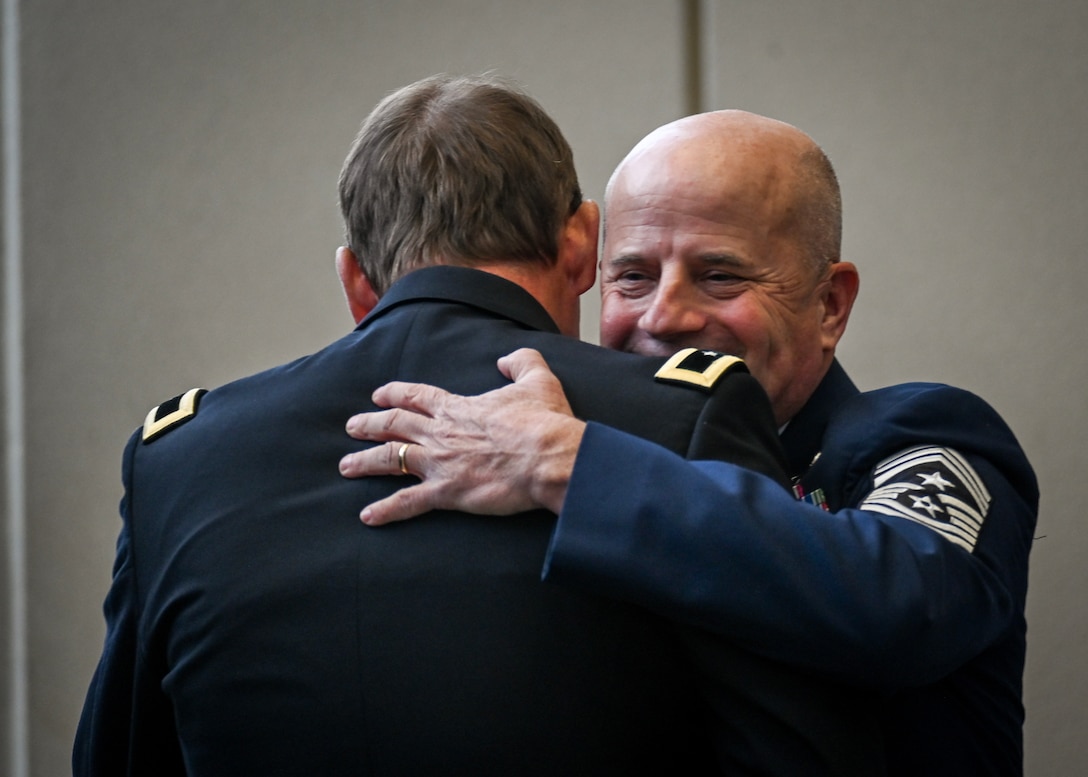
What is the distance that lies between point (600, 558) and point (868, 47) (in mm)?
2270

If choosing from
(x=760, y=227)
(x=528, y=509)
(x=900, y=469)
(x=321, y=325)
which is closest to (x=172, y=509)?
(x=528, y=509)

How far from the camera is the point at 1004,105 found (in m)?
2.90

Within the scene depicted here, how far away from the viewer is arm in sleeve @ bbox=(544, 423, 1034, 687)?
1.06m

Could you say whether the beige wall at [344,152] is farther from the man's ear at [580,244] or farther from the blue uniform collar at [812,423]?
the man's ear at [580,244]

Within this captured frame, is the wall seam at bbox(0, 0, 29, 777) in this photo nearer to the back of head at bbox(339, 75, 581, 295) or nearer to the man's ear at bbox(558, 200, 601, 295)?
the back of head at bbox(339, 75, 581, 295)

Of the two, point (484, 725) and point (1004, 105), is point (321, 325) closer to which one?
point (1004, 105)

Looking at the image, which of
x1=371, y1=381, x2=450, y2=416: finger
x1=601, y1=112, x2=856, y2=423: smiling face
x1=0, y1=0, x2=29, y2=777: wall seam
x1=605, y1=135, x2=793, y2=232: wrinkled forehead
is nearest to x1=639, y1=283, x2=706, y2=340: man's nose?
x1=601, y1=112, x2=856, y2=423: smiling face

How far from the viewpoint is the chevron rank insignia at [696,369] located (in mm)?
1134

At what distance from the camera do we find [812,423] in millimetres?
1627

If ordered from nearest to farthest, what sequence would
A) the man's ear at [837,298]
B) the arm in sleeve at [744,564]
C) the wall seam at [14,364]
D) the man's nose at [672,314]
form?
Answer: the arm in sleeve at [744,564] → the man's nose at [672,314] → the man's ear at [837,298] → the wall seam at [14,364]

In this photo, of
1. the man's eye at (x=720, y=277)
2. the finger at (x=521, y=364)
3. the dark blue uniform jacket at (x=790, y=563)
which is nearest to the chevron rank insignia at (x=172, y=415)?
the finger at (x=521, y=364)

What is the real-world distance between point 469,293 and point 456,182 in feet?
0.41

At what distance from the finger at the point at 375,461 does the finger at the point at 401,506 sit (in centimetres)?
3

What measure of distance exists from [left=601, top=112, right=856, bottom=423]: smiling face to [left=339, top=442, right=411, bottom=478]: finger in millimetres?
570
